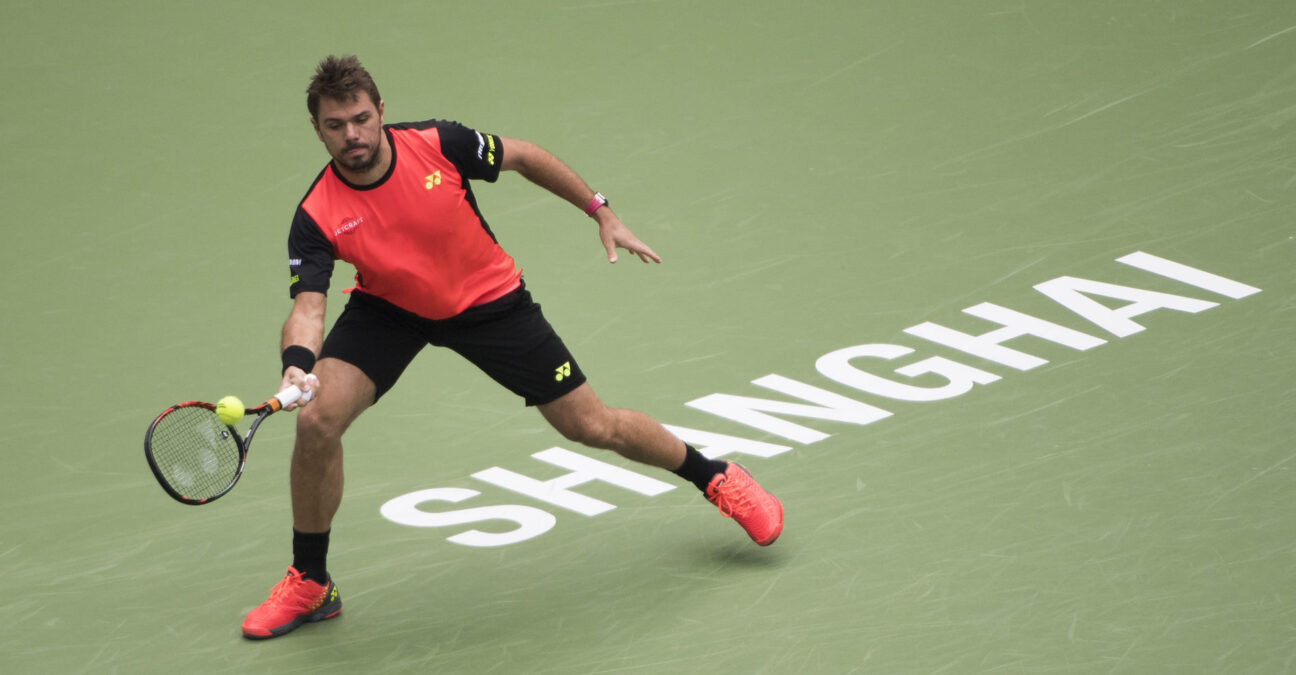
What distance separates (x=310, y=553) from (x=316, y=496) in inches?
9.3

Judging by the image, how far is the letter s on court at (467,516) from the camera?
655 cm

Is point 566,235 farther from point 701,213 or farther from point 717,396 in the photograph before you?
point 717,396

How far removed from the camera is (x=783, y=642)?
5484 millimetres

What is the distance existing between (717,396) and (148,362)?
2738 mm

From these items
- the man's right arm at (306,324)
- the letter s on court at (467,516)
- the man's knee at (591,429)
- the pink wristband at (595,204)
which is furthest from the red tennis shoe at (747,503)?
the man's right arm at (306,324)

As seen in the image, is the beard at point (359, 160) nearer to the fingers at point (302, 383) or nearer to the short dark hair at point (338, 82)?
the short dark hair at point (338, 82)

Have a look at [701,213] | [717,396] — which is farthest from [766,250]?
[717,396]

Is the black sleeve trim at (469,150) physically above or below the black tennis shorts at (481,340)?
above

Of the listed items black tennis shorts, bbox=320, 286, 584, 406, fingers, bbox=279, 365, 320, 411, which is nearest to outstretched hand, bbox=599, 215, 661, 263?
black tennis shorts, bbox=320, 286, 584, 406

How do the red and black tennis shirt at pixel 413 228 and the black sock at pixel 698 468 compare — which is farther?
the black sock at pixel 698 468

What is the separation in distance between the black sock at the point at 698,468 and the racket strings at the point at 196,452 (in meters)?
1.63

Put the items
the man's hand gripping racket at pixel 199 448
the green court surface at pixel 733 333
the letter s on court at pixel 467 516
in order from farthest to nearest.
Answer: the letter s on court at pixel 467 516
the green court surface at pixel 733 333
the man's hand gripping racket at pixel 199 448

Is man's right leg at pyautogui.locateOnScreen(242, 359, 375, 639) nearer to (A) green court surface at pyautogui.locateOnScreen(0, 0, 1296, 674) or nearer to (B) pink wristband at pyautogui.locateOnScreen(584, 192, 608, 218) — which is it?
(A) green court surface at pyautogui.locateOnScreen(0, 0, 1296, 674)

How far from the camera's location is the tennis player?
5.62 m
